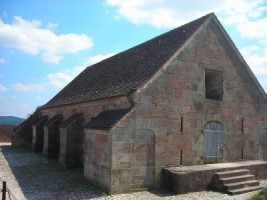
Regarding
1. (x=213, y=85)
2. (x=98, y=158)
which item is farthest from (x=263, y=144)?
(x=98, y=158)

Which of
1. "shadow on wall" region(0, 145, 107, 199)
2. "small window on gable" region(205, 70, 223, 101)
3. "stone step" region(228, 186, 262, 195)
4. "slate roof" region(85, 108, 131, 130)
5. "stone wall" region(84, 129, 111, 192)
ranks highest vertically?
"small window on gable" region(205, 70, 223, 101)

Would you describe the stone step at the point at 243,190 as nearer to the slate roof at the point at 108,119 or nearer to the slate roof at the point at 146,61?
the slate roof at the point at 108,119

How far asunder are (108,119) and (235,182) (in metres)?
5.55

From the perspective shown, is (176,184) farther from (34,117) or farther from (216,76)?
(34,117)

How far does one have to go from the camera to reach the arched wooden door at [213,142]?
13.2 m

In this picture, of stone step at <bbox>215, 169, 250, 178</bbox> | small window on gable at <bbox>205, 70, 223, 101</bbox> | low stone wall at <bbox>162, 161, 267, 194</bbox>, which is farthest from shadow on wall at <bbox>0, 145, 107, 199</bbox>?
small window on gable at <bbox>205, 70, 223, 101</bbox>

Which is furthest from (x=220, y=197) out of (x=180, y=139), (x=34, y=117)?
(x=34, y=117)

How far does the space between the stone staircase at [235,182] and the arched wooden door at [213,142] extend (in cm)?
131

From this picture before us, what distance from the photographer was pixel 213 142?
43.9 feet

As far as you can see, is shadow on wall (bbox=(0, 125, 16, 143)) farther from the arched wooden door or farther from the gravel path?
the arched wooden door

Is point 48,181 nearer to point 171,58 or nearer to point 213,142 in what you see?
point 171,58

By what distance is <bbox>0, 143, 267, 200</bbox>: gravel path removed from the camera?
Result: 10062 mm

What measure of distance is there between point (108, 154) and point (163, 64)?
4179 millimetres

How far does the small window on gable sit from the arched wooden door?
1.42 m
